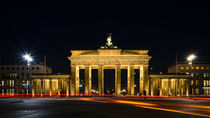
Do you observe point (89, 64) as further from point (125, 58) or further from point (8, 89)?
point (8, 89)

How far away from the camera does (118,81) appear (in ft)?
238

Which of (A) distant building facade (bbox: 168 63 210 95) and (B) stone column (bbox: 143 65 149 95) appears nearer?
(B) stone column (bbox: 143 65 149 95)

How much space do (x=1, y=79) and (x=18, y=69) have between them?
787 cm

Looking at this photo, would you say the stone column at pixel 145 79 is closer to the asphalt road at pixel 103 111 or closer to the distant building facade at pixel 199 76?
the distant building facade at pixel 199 76

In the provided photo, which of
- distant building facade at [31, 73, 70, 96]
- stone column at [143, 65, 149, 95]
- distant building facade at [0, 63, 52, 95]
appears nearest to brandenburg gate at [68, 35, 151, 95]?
stone column at [143, 65, 149, 95]

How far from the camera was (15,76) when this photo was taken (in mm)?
97688

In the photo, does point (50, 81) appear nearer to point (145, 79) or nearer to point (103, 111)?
point (145, 79)

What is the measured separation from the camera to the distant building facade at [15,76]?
9569 cm

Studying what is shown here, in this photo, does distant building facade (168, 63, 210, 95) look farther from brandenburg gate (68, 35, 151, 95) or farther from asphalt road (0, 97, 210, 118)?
asphalt road (0, 97, 210, 118)

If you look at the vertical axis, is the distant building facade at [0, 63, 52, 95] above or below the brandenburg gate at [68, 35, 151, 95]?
below

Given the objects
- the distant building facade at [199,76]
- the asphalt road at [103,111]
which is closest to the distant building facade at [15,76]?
the distant building facade at [199,76]

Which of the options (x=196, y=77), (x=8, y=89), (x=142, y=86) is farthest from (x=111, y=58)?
(x=8, y=89)


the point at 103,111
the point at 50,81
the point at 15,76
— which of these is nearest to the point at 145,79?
the point at 50,81

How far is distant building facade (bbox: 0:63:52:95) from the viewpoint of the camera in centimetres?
9569
